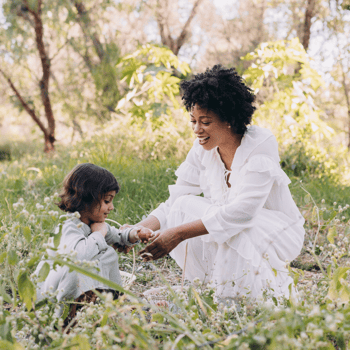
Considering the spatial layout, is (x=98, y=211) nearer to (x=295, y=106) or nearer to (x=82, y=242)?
(x=82, y=242)

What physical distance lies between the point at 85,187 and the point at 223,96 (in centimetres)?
96

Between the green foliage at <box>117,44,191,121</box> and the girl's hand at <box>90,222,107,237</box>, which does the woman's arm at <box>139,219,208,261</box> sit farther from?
the green foliage at <box>117,44,191,121</box>

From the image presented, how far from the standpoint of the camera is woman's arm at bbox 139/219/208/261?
2.08 m

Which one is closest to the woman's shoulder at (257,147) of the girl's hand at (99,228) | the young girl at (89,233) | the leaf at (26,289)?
the young girl at (89,233)

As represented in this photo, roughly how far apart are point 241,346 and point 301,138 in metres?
4.83

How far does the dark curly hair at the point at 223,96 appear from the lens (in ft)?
7.28

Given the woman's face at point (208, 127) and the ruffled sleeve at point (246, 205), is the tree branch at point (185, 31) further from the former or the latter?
the ruffled sleeve at point (246, 205)

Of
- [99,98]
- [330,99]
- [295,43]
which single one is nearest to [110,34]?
[99,98]

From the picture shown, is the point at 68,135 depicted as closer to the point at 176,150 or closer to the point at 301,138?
the point at 176,150

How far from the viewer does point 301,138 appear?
5387 mm

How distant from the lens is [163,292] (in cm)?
197

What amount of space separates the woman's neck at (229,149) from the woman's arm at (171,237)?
556 millimetres

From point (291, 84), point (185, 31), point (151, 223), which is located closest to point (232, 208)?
point (151, 223)

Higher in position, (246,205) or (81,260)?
(246,205)
